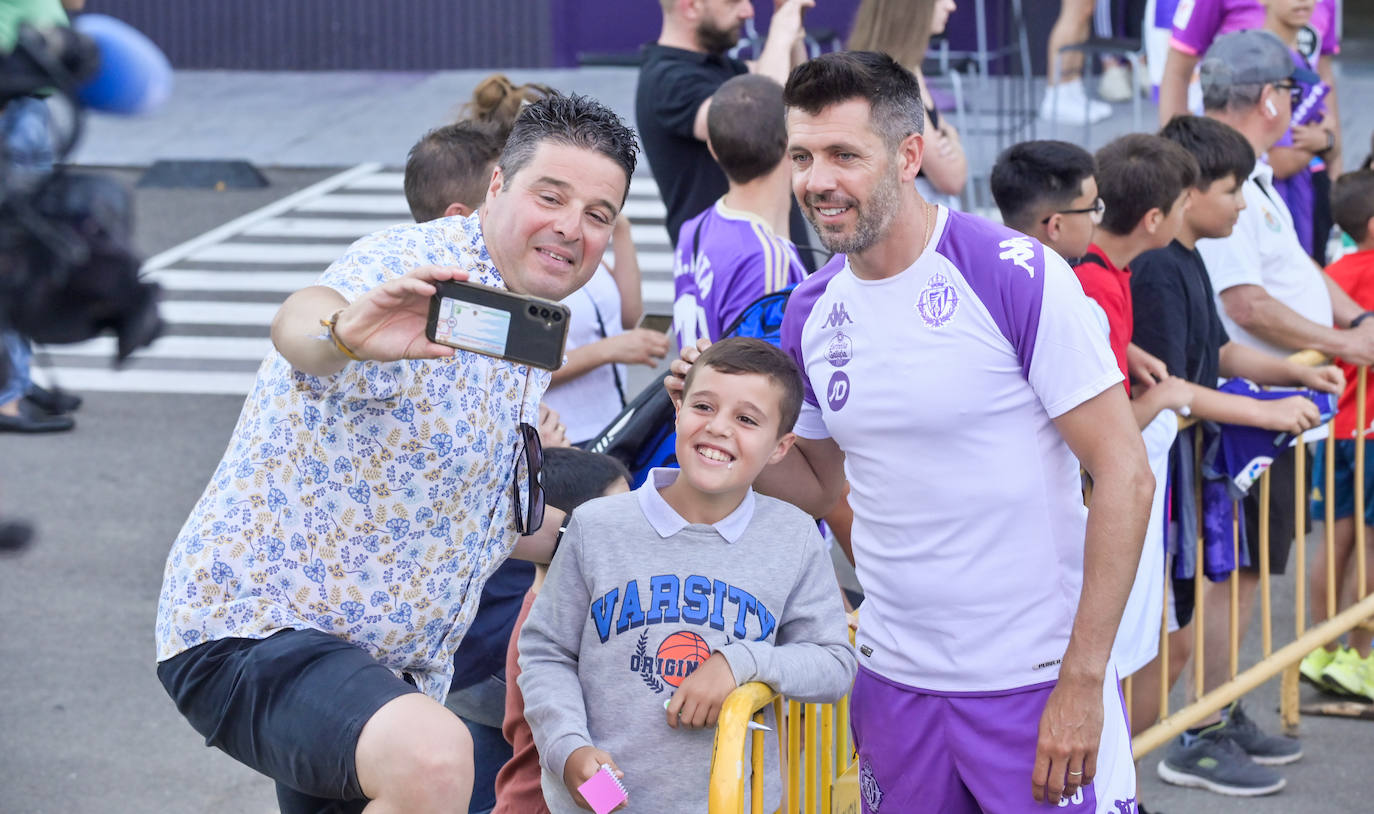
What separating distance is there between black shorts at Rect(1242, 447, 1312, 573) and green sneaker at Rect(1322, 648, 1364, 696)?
2.04 feet

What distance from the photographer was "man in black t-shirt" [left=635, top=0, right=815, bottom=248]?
608 centimetres

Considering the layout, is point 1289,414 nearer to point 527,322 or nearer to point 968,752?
point 968,752

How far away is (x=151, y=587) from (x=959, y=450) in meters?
4.80

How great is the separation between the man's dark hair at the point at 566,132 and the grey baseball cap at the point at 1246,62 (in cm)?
370

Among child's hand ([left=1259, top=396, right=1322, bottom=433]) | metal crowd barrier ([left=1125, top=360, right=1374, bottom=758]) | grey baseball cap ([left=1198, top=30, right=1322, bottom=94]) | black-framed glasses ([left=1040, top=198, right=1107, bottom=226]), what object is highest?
grey baseball cap ([left=1198, top=30, right=1322, bottom=94])

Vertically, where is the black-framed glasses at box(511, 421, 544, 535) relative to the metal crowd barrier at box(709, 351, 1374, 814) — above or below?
above

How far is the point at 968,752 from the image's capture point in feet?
10.2

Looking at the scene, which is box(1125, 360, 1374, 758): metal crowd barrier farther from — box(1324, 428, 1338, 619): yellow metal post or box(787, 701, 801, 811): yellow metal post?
box(787, 701, 801, 811): yellow metal post

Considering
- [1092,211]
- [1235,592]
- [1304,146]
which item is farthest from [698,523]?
[1304,146]

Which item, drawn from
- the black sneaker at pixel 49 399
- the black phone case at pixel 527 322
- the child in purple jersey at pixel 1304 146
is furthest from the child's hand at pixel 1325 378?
the black sneaker at pixel 49 399

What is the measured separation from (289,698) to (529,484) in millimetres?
668

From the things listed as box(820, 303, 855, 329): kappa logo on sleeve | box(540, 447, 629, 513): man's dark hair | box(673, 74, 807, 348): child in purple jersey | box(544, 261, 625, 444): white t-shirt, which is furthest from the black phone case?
box(544, 261, 625, 444): white t-shirt

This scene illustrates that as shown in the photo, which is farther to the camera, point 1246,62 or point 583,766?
point 1246,62

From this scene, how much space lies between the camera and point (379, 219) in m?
14.3
